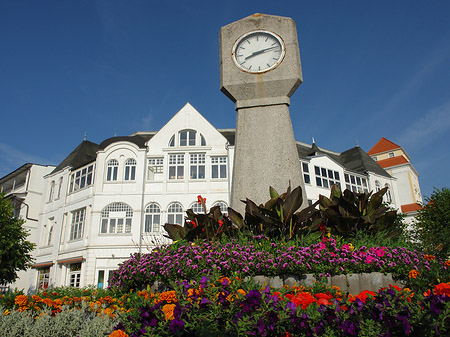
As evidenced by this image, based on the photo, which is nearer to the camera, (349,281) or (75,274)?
(349,281)

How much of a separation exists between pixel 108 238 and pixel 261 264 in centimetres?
2239

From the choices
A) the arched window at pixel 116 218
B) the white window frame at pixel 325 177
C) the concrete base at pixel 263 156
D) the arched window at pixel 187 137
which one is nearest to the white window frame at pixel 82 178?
the arched window at pixel 116 218

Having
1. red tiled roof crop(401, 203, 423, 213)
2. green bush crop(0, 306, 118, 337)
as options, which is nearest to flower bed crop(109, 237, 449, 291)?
green bush crop(0, 306, 118, 337)

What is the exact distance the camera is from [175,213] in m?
25.9

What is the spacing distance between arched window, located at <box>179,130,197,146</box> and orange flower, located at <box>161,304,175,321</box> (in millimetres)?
25570

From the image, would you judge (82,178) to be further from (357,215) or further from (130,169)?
(357,215)

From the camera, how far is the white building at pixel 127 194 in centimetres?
2533

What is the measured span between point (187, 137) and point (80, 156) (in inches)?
423

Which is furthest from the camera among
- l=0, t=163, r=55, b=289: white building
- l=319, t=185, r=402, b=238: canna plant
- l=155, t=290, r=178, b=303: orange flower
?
l=0, t=163, r=55, b=289: white building

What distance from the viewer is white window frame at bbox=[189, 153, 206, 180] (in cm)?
2706

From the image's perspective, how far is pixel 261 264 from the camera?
5109 millimetres

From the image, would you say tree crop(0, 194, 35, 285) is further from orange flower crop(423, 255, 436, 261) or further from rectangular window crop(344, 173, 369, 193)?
rectangular window crop(344, 173, 369, 193)

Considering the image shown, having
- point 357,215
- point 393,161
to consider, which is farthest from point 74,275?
point 393,161

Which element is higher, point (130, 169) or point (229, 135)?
point (229, 135)
